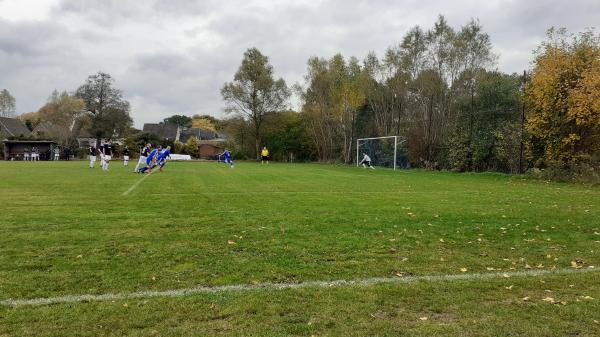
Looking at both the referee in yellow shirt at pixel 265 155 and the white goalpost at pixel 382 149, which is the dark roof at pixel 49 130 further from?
the white goalpost at pixel 382 149

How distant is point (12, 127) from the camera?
258 feet

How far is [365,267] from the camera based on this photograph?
5.81 metres

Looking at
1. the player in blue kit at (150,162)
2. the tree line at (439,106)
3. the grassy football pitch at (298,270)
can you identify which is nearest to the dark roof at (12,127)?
the tree line at (439,106)

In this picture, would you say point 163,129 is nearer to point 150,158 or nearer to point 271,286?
point 150,158

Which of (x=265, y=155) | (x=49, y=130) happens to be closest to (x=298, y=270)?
→ (x=265, y=155)

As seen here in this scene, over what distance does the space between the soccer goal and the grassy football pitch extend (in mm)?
24795

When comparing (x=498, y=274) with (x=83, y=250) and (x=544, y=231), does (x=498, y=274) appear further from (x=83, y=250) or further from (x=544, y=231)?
(x=83, y=250)

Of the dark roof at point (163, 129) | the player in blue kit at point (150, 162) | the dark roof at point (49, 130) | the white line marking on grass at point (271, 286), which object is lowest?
the white line marking on grass at point (271, 286)

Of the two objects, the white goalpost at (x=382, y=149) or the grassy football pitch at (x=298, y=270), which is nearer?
the grassy football pitch at (x=298, y=270)

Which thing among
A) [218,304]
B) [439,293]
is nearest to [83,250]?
[218,304]

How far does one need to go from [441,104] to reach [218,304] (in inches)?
1355

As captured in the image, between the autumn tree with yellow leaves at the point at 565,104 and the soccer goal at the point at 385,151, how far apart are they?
13124 mm

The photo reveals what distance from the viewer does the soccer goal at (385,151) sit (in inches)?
1409

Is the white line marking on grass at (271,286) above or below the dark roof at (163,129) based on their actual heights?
below
